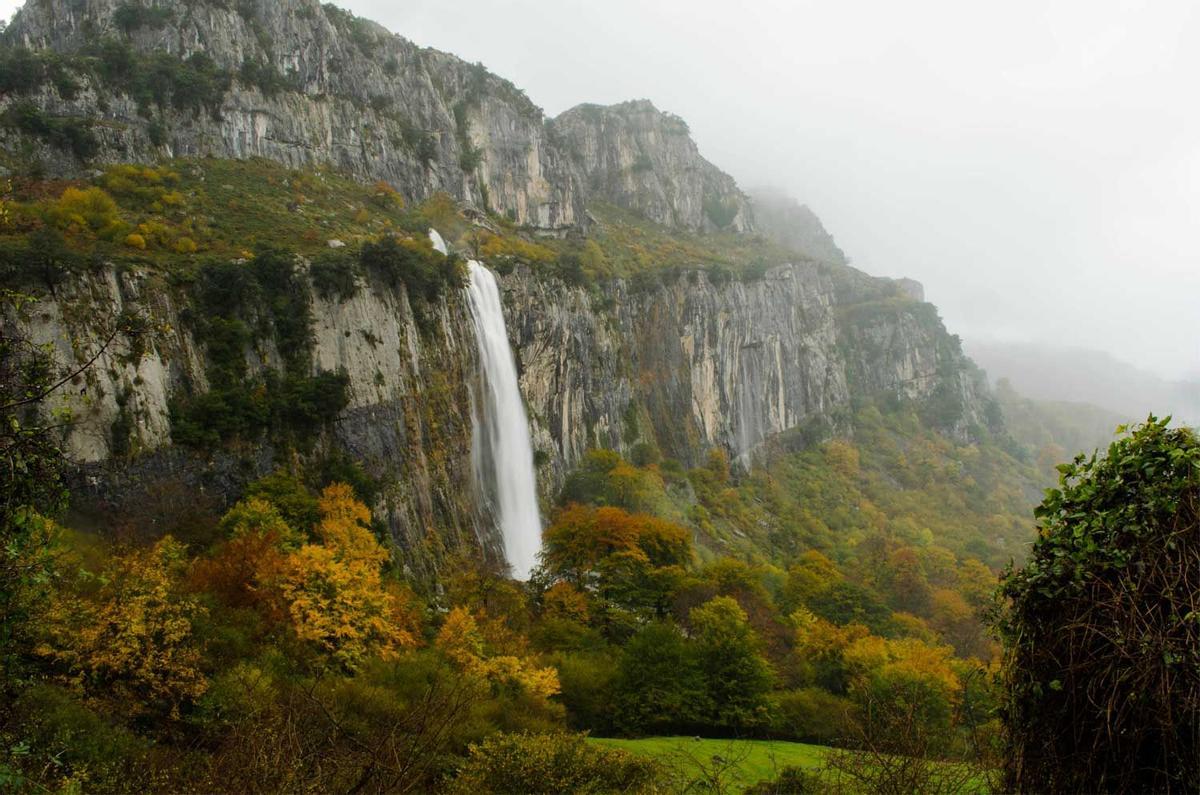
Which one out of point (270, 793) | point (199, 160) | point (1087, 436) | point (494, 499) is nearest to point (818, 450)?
point (494, 499)

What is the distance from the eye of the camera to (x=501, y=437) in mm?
48750

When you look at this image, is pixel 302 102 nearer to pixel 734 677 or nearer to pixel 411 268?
pixel 411 268

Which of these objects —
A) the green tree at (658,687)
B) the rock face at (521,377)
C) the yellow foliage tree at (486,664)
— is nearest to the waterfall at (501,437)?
the rock face at (521,377)

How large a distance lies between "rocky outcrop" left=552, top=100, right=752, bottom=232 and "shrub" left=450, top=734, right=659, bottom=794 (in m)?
113

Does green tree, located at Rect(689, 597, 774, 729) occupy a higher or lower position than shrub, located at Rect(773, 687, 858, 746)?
higher

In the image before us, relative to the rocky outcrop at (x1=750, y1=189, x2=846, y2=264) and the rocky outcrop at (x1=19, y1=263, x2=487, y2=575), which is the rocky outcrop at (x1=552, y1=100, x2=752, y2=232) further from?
the rocky outcrop at (x1=19, y1=263, x2=487, y2=575)

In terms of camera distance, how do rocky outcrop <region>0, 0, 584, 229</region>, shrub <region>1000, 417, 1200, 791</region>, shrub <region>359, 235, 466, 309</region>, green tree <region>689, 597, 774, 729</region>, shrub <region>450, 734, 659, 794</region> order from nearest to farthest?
shrub <region>1000, 417, 1200, 791</region>, shrub <region>450, 734, 659, 794</region>, green tree <region>689, 597, 774, 729</region>, shrub <region>359, 235, 466, 309</region>, rocky outcrop <region>0, 0, 584, 229</region>

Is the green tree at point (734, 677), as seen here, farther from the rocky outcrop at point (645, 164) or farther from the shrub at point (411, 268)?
the rocky outcrop at point (645, 164)

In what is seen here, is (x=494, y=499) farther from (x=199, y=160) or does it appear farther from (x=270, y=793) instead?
(x=270, y=793)

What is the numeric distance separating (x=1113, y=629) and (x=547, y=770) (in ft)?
32.9

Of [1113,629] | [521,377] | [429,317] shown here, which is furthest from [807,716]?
[521,377]

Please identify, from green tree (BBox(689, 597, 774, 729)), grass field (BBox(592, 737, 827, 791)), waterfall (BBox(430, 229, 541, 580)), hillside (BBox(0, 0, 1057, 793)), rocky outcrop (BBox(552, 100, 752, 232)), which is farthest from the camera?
rocky outcrop (BBox(552, 100, 752, 232))

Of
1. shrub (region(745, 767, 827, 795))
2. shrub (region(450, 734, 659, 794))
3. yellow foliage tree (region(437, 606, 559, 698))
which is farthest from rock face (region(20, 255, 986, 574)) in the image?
shrub (region(745, 767, 827, 795))

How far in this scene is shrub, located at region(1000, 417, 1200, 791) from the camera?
4934 mm
